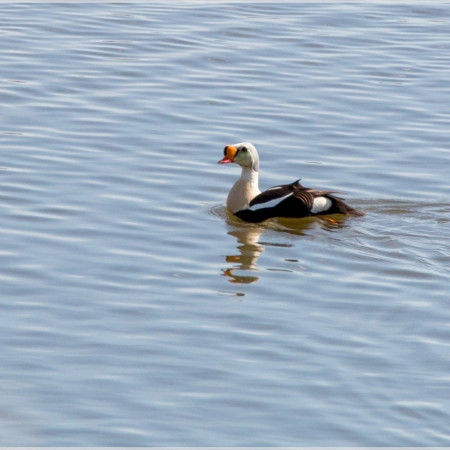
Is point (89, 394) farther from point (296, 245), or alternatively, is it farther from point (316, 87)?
point (316, 87)

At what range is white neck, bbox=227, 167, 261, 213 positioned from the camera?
12.7 m

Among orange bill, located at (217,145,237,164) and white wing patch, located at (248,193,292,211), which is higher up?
orange bill, located at (217,145,237,164)

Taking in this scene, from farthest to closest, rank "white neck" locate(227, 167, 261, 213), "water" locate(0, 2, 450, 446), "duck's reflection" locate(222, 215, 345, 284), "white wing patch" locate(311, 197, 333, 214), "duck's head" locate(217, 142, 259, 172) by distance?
"duck's head" locate(217, 142, 259, 172) < "white neck" locate(227, 167, 261, 213) < "white wing patch" locate(311, 197, 333, 214) < "duck's reflection" locate(222, 215, 345, 284) < "water" locate(0, 2, 450, 446)

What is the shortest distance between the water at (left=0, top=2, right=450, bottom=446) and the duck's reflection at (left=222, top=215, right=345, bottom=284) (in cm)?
3

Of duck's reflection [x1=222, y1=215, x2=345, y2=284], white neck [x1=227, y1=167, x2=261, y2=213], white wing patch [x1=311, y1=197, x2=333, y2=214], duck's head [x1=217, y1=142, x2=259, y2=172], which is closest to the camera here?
duck's reflection [x1=222, y1=215, x2=345, y2=284]

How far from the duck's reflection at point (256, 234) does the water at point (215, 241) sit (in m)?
0.03

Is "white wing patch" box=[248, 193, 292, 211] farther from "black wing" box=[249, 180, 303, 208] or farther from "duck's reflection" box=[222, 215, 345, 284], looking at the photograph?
"duck's reflection" box=[222, 215, 345, 284]

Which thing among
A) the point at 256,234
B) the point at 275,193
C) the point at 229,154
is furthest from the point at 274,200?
the point at 229,154

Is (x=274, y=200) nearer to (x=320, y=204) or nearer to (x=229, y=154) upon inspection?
(x=320, y=204)

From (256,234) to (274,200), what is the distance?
401 mm

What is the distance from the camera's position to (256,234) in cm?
1235

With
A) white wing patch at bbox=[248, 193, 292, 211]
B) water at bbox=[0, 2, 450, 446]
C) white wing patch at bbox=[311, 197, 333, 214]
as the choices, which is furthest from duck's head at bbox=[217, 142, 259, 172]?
white wing patch at bbox=[311, 197, 333, 214]

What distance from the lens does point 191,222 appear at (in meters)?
12.2

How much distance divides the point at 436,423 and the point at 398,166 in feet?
21.7
